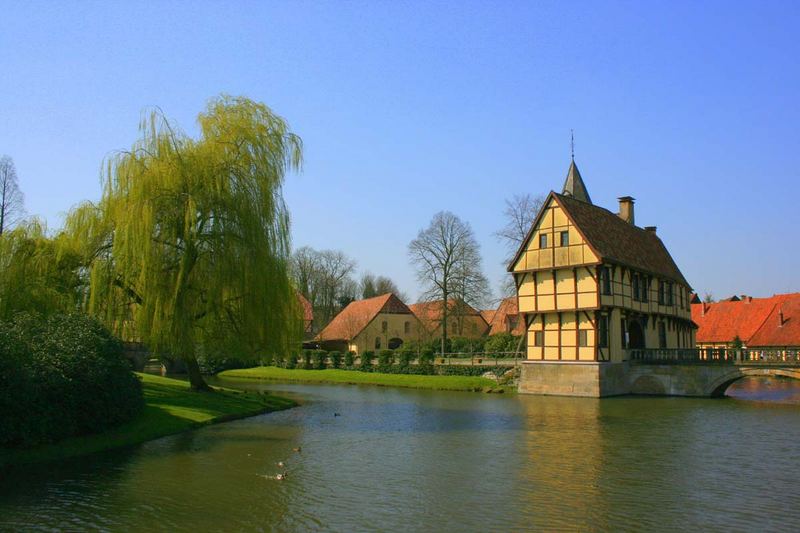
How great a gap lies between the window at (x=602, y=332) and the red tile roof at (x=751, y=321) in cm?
1761

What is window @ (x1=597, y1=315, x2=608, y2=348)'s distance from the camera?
117 feet

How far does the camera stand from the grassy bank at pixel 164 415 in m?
16.7

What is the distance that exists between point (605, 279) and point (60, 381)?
2712 cm

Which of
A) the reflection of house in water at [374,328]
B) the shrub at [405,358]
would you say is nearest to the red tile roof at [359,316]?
the reflection of house in water at [374,328]

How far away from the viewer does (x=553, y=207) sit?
1474 inches

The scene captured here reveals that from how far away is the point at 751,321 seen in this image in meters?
56.4

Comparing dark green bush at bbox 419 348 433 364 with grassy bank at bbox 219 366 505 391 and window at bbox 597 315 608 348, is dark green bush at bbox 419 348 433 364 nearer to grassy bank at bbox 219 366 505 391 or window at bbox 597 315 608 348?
grassy bank at bbox 219 366 505 391

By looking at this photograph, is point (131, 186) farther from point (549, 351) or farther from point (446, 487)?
point (549, 351)

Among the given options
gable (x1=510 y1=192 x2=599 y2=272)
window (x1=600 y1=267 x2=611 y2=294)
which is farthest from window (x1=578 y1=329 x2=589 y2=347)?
gable (x1=510 y1=192 x2=599 y2=272)

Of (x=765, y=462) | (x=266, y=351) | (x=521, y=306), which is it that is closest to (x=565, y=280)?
(x=521, y=306)

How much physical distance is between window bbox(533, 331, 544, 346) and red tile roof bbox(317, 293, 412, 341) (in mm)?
27127

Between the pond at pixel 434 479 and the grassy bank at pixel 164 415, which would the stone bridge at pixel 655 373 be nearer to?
the pond at pixel 434 479

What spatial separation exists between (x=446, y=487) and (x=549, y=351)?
80.0 feet

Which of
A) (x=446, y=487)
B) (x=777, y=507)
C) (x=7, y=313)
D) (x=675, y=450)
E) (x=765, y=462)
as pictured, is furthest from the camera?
(x=7, y=313)
